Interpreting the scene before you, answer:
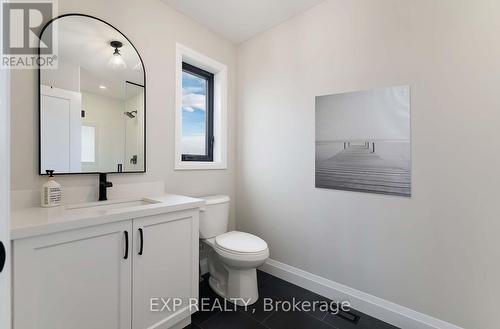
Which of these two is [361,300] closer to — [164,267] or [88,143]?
[164,267]

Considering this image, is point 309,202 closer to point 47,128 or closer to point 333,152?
point 333,152

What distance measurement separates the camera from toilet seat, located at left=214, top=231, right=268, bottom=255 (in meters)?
1.72

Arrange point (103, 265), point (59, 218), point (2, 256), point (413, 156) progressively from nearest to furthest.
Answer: point (2, 256) → point (59, 218) → point (103, 265) → point (413, 156)

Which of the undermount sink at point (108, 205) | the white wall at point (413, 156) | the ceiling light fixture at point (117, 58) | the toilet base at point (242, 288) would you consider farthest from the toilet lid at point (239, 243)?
the ceiling light fixture at point (117, 58)

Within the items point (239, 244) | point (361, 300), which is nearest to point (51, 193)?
point (239, 244)

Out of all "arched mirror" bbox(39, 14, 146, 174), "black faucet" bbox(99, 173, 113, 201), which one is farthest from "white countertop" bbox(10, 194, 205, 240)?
"arched mirror" bbox(39, 14, 146, 174)

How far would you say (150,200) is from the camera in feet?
5.38

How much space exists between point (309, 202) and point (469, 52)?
1.46m

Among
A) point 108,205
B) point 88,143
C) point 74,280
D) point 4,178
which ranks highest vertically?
point 88,143

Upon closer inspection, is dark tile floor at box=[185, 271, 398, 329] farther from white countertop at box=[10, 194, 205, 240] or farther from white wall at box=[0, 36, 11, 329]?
white wall at box=[0, 36, 11, 329]

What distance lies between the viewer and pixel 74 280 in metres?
1.07

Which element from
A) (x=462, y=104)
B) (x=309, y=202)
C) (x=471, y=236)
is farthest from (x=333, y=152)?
(x=471, y=236)

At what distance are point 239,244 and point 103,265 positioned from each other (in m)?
0.95

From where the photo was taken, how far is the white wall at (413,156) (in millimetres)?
1314
